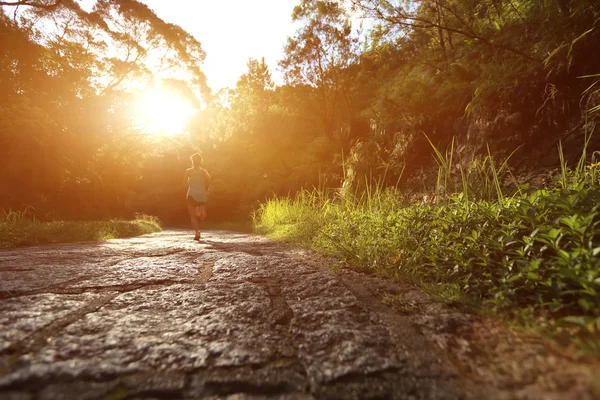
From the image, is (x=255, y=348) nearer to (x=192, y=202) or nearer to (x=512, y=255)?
(x=512, y=255)

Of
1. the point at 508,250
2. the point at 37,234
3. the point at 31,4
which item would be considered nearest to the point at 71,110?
the point at 31,4

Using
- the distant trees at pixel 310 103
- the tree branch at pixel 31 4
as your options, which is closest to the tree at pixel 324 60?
the distant trees at pixel 310 103

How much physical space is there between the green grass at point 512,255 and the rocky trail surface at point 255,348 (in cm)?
22

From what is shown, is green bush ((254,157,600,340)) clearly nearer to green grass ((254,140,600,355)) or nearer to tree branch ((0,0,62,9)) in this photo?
green grass ((254,140,600,355))

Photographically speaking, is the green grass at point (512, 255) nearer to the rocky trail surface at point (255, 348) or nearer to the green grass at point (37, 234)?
the rocky trail surface at point (255, 348)

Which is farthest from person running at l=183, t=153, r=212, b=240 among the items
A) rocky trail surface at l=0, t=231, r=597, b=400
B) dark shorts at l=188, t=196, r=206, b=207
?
rocky trail surface at l=0, t=231, r=597, b=400

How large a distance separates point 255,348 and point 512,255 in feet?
5.09

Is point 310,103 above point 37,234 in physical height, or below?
above

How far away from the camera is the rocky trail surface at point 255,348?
32.5 inches

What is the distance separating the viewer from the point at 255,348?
3.51 feet

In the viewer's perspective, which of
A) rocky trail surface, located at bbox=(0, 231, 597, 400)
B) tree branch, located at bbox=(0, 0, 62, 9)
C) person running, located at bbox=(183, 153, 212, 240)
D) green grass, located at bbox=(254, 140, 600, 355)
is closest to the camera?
rocky trail surface, located at bbox=(0, 231, 597, 400)

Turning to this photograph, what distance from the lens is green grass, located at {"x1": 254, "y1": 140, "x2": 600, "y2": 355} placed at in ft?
3.75

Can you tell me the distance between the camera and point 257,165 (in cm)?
1939

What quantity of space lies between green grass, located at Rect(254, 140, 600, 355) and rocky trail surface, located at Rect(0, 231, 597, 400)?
22 centimetres
